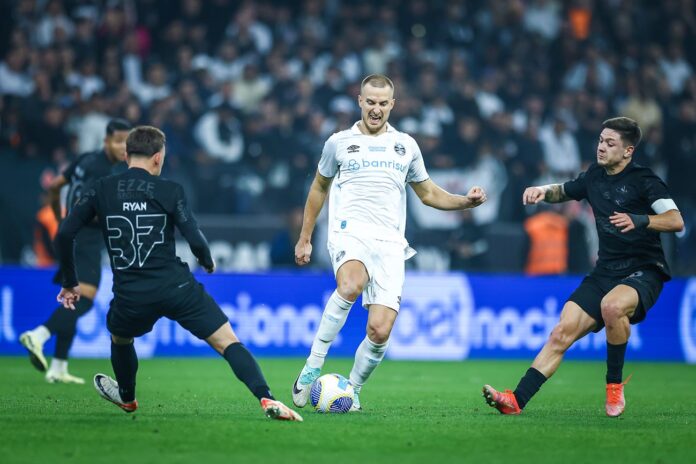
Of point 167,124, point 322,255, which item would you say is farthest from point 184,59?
point 322,255

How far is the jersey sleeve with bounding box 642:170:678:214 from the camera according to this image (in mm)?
8805

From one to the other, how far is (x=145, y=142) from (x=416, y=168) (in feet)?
7.79

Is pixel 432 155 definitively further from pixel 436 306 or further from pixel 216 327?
pixel 216 327

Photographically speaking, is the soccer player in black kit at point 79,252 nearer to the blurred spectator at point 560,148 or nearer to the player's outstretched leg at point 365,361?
the player's outstretched leg at point 365,361

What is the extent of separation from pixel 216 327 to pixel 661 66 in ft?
56.0

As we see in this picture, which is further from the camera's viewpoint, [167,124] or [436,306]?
[167,124]

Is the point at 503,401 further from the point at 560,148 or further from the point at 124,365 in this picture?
the point at 560,148

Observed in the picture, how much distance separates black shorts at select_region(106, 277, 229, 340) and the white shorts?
1.32 meters

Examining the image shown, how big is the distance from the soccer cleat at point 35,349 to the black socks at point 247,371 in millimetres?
4371

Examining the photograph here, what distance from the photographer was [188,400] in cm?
968

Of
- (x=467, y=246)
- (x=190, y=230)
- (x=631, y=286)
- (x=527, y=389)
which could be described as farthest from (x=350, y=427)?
(x=467, y=246)

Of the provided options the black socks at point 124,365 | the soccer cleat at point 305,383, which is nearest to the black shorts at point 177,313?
the black socks at point 124,365

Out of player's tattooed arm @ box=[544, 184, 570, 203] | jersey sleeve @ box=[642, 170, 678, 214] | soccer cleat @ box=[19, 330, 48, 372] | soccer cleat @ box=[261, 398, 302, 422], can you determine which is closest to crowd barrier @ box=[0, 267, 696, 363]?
soccer cleat @ box=[19, 330, 48, 372]

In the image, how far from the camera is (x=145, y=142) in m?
7.76
